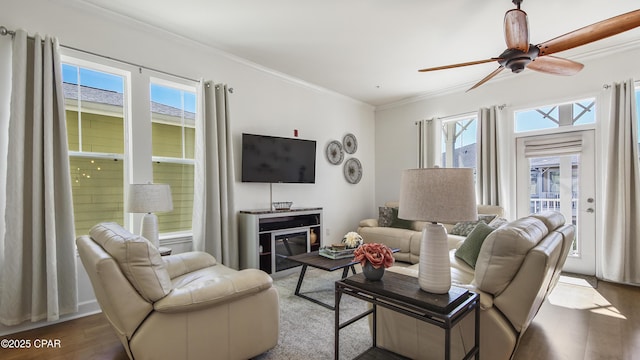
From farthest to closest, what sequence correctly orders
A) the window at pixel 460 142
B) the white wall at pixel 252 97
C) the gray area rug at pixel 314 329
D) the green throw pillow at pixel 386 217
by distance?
Result: the window at pixel 460 142
the green throw pillow at pixel 386 217
the white wall at pixel 252 97
the gray area rug at pixel 314 329

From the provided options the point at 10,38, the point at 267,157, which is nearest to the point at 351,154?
the point at 267,157

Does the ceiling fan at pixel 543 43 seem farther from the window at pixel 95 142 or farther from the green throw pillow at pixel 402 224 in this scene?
the window at pixel 95 142

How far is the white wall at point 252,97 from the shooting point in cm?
277

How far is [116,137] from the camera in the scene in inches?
126

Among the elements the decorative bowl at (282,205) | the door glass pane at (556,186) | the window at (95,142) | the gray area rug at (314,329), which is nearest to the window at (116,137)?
the window at (95,142)

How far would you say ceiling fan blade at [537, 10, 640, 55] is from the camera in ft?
6.59

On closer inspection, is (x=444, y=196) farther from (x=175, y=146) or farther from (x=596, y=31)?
(x=175, y=146)

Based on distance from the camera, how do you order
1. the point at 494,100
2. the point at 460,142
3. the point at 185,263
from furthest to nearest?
the point at 460,142, the point at 494,100, the point at 185,263

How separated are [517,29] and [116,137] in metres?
3.80

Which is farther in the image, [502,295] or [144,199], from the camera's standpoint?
[144,199]

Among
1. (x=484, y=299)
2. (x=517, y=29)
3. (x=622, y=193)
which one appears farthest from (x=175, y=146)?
(x=622, y=193)

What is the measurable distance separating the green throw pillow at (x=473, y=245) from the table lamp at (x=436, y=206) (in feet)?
4.55

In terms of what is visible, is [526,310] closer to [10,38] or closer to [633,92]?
[633,92]

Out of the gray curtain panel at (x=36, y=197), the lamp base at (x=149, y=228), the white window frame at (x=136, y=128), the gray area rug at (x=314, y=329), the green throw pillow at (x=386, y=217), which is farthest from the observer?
the green throw pillow at (x=386, y=217)
